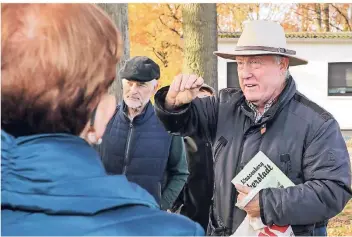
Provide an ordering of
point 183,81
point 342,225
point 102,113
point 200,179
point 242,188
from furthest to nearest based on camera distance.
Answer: point 342,225, point 200,179, point 183,81, point 242,188, point 102,113

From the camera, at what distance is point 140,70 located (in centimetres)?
294

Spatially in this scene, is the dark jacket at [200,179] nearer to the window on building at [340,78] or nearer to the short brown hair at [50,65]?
the short brown hair at [50,65]

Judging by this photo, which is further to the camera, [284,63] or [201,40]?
[201,40]

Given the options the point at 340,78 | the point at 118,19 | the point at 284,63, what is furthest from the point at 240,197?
the point at 340,78

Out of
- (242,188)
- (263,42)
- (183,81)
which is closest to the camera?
(242,188)

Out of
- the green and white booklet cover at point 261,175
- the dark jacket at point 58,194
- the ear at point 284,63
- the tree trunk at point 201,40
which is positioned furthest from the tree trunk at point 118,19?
the tree trunk at point 201,40

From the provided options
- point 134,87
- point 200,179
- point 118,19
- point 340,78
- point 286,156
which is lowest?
point 340,78

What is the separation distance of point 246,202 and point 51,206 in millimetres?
1176

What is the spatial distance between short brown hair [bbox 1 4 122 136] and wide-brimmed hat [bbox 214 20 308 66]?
1.29m

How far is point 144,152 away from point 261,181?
0.88 m

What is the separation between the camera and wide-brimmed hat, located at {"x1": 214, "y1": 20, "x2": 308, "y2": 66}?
88.0 inches

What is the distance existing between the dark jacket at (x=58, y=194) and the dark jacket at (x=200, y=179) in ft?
5.76

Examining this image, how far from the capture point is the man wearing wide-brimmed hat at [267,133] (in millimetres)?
2014

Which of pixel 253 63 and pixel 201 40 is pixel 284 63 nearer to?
pixel 253 63
